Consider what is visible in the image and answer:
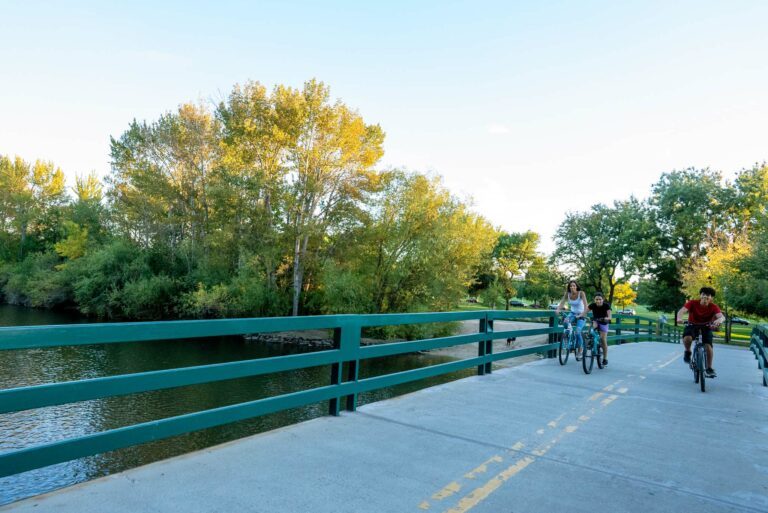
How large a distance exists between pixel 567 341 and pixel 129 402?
13949mm

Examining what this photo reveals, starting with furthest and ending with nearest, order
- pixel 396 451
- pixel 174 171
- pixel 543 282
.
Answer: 1. pixel 543 282
2. pixel 174 171
3. pixel 396 451

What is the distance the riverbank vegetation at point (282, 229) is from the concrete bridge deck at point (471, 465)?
28.8 meters

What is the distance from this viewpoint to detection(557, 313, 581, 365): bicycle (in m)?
11.5

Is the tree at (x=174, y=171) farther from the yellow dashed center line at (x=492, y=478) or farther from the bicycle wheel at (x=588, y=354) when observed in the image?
the yellow dashed center line at (x=492, y=478)

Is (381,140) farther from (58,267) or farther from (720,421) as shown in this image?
(720,421)

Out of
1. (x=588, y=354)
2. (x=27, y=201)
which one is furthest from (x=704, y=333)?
(x=27, y=201)

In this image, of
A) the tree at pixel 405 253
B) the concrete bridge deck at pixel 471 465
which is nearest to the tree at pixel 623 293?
the tree at pixel 405 253

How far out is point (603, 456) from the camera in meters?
4.91

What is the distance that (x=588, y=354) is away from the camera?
35.8ft

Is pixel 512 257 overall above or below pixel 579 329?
above

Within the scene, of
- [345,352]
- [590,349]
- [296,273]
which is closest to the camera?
[345,352]

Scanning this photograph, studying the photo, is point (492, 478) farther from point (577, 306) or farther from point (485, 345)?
point (577, 306)

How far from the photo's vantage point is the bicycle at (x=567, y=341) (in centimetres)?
1147

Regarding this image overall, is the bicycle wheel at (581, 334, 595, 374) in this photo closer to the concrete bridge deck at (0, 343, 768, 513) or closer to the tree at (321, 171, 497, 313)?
the concrete bridge deck at (0, 343, 768, 513)
